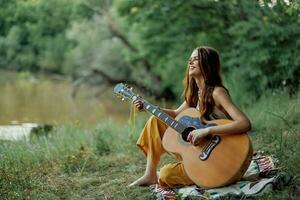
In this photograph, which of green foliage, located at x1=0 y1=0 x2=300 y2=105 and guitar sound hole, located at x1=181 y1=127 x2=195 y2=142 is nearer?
guitar sound hole, located at x1=181 y1=127 x2=195 y2=142

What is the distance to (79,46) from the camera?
22219 mm

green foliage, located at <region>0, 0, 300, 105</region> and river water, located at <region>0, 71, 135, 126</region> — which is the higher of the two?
green foliage, located at <region>0, 0, 300, 105</region>

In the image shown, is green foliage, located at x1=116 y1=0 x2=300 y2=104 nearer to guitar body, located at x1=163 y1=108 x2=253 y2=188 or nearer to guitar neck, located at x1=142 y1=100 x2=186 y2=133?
guitar neck, located at x1=142 y1=100 x2=186 y2=133

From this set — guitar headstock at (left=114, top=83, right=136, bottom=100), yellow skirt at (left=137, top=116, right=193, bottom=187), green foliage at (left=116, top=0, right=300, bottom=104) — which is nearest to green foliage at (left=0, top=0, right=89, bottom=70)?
green foliage at (left=116, top=0, right=300, bottom=104)

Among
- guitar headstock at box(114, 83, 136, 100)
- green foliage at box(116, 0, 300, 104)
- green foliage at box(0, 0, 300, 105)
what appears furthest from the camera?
green foliage at box(0, 0, 300, 105)

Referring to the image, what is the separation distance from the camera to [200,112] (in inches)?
161

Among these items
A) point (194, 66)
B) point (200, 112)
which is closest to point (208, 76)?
point (194, 66)

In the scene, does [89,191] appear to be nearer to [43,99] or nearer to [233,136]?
[233,136]

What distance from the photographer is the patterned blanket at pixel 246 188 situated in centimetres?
383

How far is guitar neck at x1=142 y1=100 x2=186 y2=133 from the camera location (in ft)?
13.2

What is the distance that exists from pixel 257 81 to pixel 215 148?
24.4 feet

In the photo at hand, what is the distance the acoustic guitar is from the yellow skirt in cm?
15

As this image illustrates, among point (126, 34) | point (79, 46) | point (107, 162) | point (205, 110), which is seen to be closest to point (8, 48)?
point (79, 46)

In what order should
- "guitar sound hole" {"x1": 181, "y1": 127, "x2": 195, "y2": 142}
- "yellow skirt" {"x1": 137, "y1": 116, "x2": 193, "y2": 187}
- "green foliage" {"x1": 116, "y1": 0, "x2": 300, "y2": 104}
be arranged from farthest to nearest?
"green foliage" {"x1": 116, "y1": 0, "x2": 300, "y2": 104}
"yellow skirt" {"x1": 137, "y1": 116, "x2": 193, "y2": 187}
"guitar sound hole" {"x1": 181, "y1": 127, "x2": 195, "y2": 142}
